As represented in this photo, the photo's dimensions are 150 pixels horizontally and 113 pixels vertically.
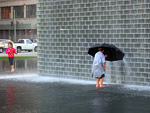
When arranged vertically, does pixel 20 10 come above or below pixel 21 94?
above

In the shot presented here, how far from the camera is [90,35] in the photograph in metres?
15.9

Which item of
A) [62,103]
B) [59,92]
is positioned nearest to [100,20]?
[59,92]

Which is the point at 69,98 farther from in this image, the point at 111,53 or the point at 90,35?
the point at 90,35

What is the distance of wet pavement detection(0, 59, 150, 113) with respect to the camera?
941 centimetres

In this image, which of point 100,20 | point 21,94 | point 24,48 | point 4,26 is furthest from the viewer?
point 4,26

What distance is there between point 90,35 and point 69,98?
17.4ft

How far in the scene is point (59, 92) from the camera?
12.4m

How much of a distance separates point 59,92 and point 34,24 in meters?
58.7

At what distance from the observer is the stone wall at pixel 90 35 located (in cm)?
1432

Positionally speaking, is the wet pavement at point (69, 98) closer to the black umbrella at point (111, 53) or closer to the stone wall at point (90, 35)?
the stone wall at point (90, 35)

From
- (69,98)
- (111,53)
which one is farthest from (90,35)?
(69,98)

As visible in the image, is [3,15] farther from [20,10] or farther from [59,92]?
[59,92]

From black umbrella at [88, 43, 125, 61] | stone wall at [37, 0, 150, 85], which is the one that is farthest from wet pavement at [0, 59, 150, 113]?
black umbrella at [88, 43, 125, 61]

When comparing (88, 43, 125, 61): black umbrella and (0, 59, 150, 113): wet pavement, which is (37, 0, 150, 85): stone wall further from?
(0, 59, 150, 113): wet pavement
